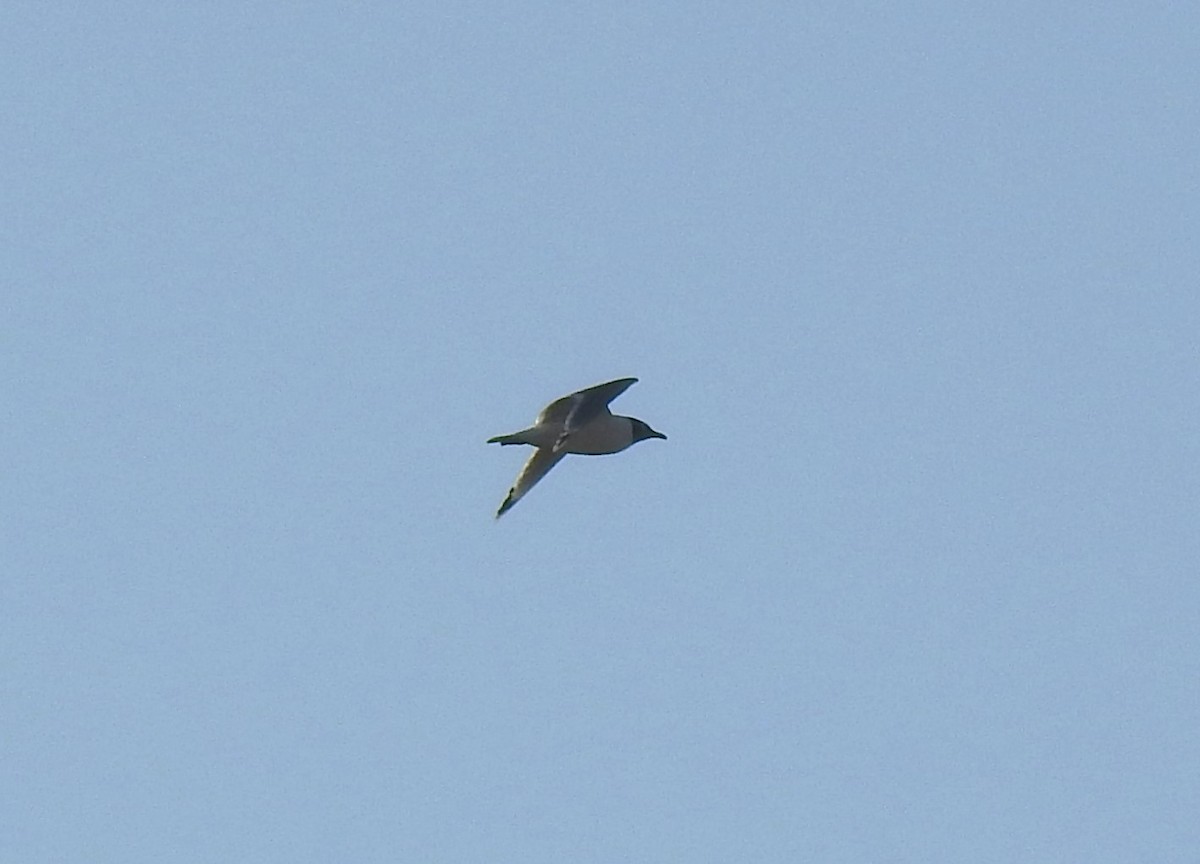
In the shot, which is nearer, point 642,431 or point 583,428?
point 583,428

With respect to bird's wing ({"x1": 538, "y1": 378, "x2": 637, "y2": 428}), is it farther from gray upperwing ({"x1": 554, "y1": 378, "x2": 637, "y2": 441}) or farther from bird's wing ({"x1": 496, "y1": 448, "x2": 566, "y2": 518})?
bird's wing ({"x1": 496, "y1": 448, "x2": 566, "y2": 518})

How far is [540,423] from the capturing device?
48.6 meters

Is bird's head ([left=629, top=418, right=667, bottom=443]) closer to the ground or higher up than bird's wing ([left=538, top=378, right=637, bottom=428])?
higher up

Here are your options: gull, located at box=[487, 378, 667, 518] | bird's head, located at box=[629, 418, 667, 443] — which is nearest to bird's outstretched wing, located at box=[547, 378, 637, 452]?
gull, located at box=[487, 378, 667, 518]

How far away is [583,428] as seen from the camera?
1918 inches

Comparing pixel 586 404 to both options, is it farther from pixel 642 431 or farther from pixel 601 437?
pixel 642 431

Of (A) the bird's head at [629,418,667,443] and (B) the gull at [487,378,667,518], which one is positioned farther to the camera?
(A) the bird's head at [629,418,667,443]

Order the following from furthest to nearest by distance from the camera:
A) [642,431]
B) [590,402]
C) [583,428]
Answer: [642,431], [583,428], [590,402]

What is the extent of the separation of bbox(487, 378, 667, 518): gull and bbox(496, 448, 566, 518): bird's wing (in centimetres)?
28

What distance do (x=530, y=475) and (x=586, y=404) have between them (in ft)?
9.59

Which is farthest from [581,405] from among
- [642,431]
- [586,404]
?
[642,431]

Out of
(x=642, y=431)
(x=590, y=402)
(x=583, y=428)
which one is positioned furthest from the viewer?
(x=642, y=431)

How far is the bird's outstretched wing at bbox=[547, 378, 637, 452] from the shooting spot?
155ft

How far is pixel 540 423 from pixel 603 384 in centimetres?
178
